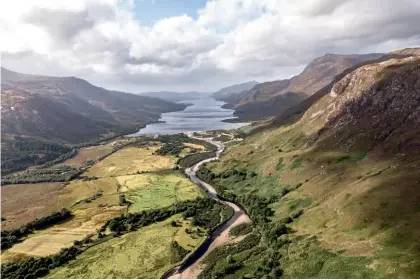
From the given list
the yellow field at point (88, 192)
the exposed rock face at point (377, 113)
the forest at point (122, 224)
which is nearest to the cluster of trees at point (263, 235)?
the forest at point (122, 224)

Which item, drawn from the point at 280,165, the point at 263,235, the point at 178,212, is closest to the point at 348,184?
the point at 263,235

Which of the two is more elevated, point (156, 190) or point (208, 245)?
point (156, 190)

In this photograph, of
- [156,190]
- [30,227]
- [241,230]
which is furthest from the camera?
[156,190]

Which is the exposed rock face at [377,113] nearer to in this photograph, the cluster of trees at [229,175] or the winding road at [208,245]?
the cluster of trees at [229,175]

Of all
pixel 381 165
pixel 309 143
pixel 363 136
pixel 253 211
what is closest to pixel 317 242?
pixel 253 211

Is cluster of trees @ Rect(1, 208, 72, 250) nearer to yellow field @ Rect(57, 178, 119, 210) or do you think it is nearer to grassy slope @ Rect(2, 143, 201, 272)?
grassy slope @ Rect(2, 143, 201, 272)

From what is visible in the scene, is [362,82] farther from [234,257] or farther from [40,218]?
[40,218]

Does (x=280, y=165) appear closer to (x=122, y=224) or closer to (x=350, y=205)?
(x=350, y=205)
